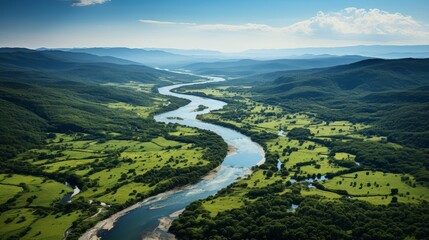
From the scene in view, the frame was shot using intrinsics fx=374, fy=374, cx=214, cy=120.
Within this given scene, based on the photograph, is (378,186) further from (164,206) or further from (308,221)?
(164,206)

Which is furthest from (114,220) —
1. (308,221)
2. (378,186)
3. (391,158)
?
(391,158)

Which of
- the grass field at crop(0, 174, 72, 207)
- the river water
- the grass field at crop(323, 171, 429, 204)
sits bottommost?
the river water

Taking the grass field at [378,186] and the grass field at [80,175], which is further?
the grass field at [378,186]

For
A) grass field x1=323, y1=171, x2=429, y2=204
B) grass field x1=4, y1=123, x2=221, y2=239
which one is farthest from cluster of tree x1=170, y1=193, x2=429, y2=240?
grass field x1=4, y1=123, x2=221, y2=239

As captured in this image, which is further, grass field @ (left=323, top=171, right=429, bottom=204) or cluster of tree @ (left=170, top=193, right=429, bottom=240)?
grass field @ (left=323, top=171, right=429, bottom=204)

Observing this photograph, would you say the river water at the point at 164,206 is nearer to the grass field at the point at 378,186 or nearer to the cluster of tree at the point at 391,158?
the grass field at the point at 378,186

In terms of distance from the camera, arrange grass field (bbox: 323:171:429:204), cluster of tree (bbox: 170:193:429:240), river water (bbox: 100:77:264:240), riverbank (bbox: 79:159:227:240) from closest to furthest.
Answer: cluster of tree (bbox: 170:193:429:240) < riverbank (bbox: 79:159:227:240) < river water (bbox: 100:77:264:240) < grass field (bbox: 323:171:429:204)

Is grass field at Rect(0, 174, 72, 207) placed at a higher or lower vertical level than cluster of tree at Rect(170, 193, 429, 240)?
lower

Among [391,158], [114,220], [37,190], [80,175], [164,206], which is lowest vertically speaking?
[114,220]

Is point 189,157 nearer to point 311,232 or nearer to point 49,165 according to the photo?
point 49,165

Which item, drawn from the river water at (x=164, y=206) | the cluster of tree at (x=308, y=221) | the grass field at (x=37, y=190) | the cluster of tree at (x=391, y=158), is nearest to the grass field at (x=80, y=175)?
the grass field at (x=37, y=190)

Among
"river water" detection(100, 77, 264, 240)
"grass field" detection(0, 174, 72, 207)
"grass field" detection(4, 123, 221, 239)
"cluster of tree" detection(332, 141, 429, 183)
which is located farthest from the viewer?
"cluster of tree" detection(332, 141, 429, 183)

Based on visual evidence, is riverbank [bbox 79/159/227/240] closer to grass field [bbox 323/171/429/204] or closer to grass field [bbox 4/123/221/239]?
grass field [bbox 4/123/221/239]
